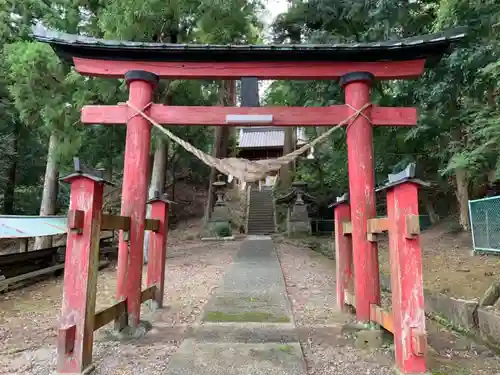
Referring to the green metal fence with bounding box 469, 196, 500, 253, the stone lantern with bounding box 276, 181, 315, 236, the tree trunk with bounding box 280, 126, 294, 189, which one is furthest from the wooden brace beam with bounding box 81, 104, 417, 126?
the tree trunk with bounding box 280, 126, 294, 189

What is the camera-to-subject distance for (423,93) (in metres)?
7.73

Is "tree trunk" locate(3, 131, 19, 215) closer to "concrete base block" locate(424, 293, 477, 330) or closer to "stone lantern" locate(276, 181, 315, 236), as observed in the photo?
"stone lantern" locate(276, 181, 315, 236)

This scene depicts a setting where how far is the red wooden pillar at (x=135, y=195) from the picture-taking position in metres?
4.34

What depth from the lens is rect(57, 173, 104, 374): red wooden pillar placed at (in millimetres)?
3105

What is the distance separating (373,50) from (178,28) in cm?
685

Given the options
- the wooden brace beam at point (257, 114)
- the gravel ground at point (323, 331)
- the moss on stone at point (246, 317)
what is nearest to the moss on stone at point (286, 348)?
the gravel ground at point (323, 331)

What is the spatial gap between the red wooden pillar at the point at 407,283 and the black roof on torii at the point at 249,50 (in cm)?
236

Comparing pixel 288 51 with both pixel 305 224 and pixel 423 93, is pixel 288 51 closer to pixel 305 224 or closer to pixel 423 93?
pixel 423 93

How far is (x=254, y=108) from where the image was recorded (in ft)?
15.8

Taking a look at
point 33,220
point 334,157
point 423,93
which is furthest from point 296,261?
point 33,220

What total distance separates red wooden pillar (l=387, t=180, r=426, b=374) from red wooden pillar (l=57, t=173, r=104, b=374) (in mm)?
2732

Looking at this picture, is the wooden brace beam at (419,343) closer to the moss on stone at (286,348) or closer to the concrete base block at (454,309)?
the moss on stone at (286,348)

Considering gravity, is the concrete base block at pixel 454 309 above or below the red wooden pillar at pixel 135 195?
below

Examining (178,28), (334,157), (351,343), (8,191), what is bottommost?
(351,343)
